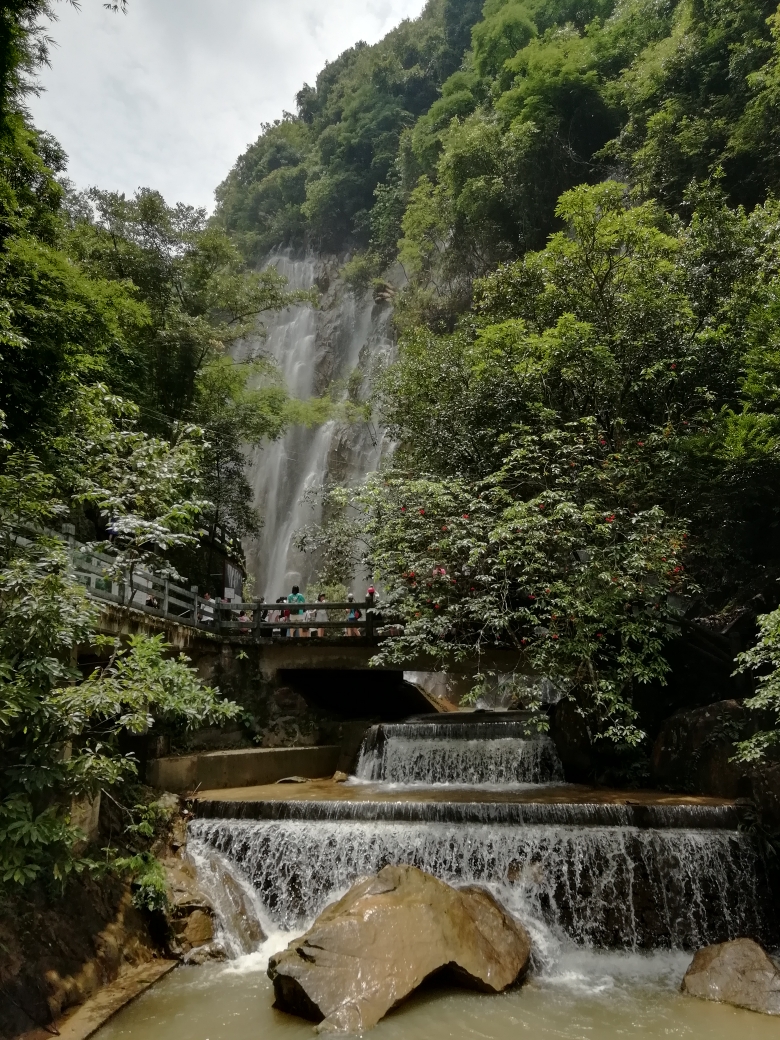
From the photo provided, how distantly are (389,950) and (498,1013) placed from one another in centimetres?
113

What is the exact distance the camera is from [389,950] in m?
6.39

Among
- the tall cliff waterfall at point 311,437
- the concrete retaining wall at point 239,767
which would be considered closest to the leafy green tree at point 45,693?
the concrete retaining wall at point 239,767

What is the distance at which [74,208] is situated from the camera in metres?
19.0

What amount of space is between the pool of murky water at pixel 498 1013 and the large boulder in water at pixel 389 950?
0.18 metres

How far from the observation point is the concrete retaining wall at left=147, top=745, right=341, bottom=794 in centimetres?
1072

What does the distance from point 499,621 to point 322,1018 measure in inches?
207

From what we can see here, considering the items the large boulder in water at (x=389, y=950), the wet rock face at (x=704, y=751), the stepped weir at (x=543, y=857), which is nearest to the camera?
the large boulder in water at (x=389, y=950)

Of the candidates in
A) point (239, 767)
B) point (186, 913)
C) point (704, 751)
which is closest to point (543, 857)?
point (704, 751)

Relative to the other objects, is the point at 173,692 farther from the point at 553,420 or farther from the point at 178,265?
the point at 178,265

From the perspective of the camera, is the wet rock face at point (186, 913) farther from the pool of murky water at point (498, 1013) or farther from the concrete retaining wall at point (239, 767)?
the concrete retaining wall at point (239, 767)

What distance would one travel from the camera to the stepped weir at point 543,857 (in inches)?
304

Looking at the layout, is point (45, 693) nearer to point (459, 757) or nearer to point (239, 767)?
point (239, 767)

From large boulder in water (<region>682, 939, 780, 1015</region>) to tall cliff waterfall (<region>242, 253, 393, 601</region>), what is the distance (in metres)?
19.6

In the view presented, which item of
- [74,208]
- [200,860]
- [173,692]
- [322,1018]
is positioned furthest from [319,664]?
[74,208]
